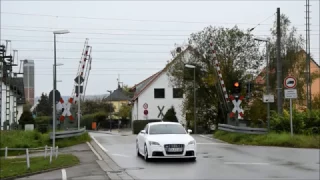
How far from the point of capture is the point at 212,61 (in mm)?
43031

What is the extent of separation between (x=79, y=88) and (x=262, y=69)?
18118 millimetres

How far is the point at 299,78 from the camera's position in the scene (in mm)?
48031

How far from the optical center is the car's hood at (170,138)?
54.8 feet

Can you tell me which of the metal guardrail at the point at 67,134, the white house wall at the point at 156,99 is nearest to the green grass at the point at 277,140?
the metal guardrail at the point at 67,134

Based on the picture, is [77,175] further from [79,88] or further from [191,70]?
[191,70]

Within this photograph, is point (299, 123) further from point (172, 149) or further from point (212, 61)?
point (212, 61)

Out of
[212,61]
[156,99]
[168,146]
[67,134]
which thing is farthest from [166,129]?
[156,99]

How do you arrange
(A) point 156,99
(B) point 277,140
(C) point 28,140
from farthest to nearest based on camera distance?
(A) point 156,99
(C) point 28,140
(B) point 277,140

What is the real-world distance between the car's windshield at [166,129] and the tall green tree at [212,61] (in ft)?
80.2

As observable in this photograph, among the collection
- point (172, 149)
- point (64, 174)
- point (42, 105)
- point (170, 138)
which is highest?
point (42, 105)

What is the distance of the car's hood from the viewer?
1670 centimetres

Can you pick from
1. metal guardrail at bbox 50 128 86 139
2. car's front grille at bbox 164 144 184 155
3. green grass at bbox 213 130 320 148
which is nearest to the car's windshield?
car's front grille at bbox 164 144 184 155

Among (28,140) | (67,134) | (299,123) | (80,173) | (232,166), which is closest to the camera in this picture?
(80,173)

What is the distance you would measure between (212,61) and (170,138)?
87.6ft
